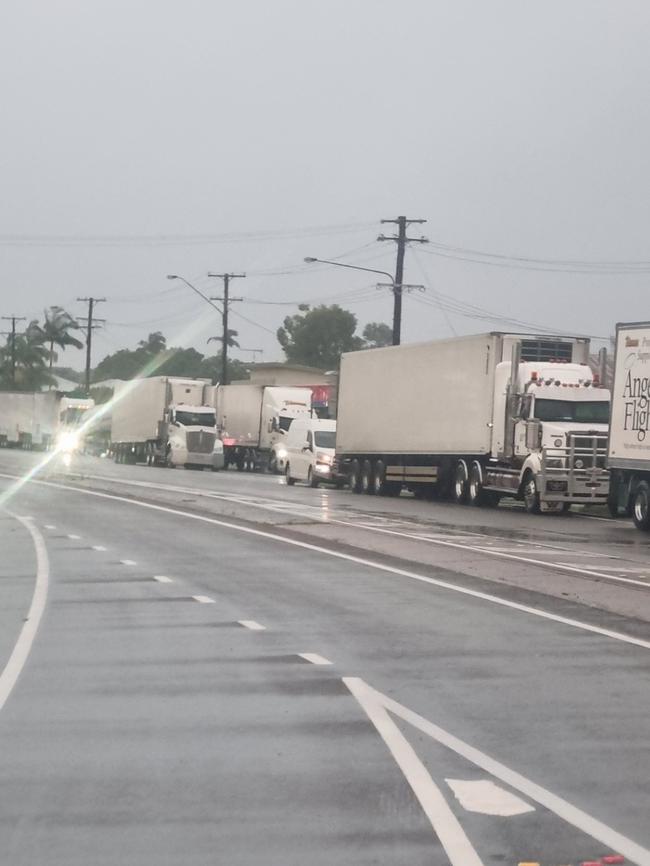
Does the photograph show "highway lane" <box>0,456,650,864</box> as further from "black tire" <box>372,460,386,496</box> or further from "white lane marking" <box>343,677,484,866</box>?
"black tire" <box>372,460,386,496</box>

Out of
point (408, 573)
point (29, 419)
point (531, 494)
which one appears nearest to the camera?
point (408, 573)

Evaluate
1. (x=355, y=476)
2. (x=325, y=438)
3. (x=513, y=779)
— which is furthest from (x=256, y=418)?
(x=513, y=779)

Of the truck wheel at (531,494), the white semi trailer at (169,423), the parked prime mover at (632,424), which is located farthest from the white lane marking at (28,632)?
the white semi trailer at (169,423)

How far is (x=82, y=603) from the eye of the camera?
15562 millimetres

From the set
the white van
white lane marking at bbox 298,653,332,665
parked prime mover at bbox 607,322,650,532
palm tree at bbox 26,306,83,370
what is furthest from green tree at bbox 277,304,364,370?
white lane marking at bbox 298,653,332,665

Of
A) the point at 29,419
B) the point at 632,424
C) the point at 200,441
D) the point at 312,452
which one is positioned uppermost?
the point at 29,419

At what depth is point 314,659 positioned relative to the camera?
464 inches

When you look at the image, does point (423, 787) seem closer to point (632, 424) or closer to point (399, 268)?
point (632, 424)

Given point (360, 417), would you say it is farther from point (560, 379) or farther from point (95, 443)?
point (95, 443)

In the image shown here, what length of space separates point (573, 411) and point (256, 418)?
106ft

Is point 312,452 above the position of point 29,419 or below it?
below

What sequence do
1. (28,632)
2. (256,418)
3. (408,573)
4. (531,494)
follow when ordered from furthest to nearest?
(256,418) < (531,494) < (408,573) < (28,632)

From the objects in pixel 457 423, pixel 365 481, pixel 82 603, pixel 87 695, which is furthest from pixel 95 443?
pixel 87 695

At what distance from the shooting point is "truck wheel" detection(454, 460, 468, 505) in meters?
39.2
